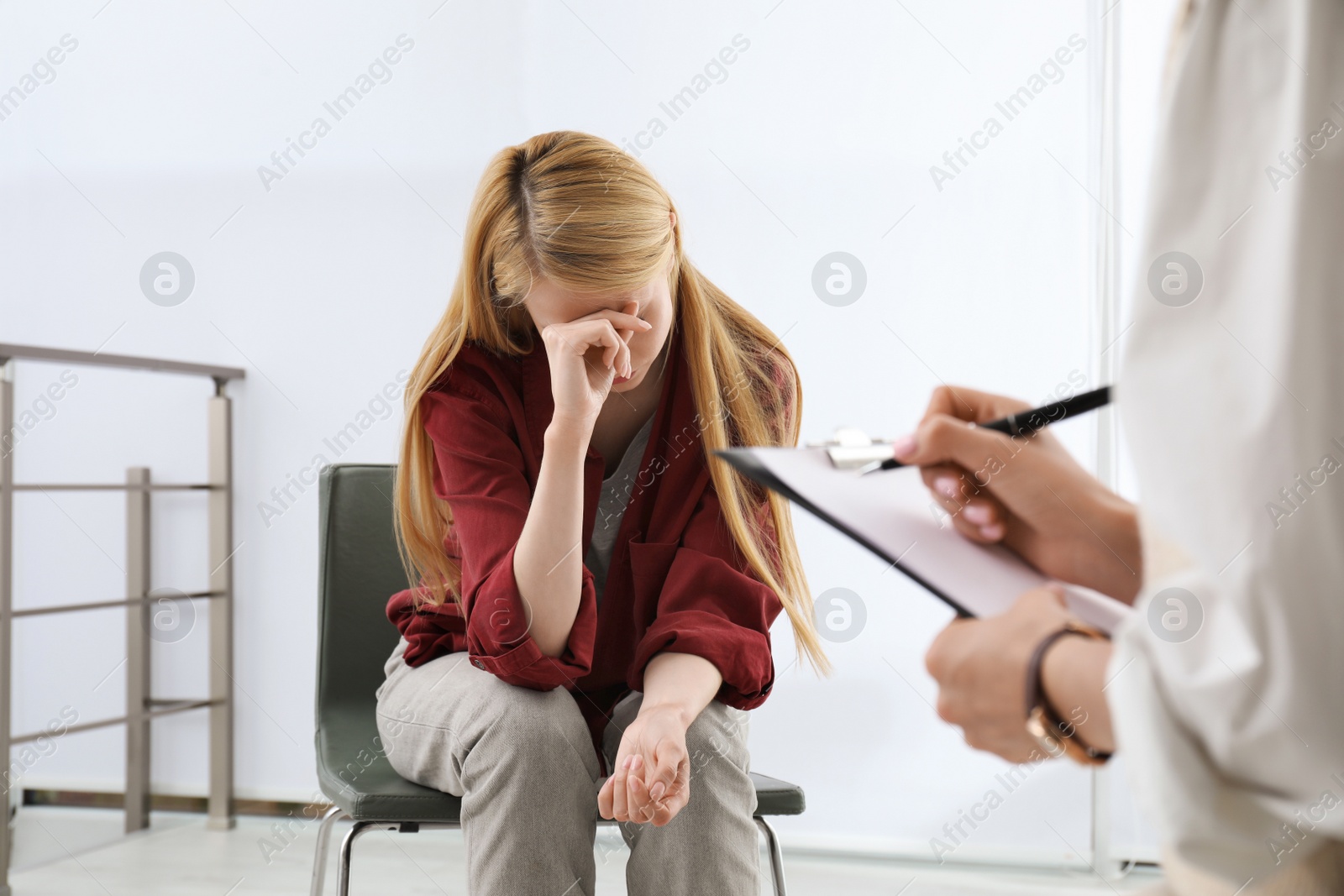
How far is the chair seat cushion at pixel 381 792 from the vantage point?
3.12 ft

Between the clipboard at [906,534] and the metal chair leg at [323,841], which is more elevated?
the clipboard at [906,534]

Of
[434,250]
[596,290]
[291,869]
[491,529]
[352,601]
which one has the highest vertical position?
[434,250]

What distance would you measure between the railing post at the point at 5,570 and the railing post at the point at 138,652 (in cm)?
40

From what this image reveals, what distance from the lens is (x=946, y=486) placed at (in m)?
0.57

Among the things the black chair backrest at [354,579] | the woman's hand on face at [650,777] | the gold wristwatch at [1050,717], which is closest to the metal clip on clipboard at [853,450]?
the gold wristwatch at [1050,717]

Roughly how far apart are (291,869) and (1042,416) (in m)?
1.89

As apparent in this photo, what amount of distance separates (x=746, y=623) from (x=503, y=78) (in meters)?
1.52

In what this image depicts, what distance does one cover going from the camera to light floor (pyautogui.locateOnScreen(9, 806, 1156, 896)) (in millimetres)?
1843

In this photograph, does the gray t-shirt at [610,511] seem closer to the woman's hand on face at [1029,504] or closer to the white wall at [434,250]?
the woman's hand on face at [1029,504]

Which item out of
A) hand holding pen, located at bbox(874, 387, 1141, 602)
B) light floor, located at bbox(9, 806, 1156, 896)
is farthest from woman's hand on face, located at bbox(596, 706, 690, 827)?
light floor, located at bbox(9, 806, 1156, 896)

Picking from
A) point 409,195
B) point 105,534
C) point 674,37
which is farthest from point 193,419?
point 674,37

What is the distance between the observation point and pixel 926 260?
1973 millimetres

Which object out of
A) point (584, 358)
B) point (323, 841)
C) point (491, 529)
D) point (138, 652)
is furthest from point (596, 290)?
point (138, 652)

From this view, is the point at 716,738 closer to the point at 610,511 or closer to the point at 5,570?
the point at 610,511
